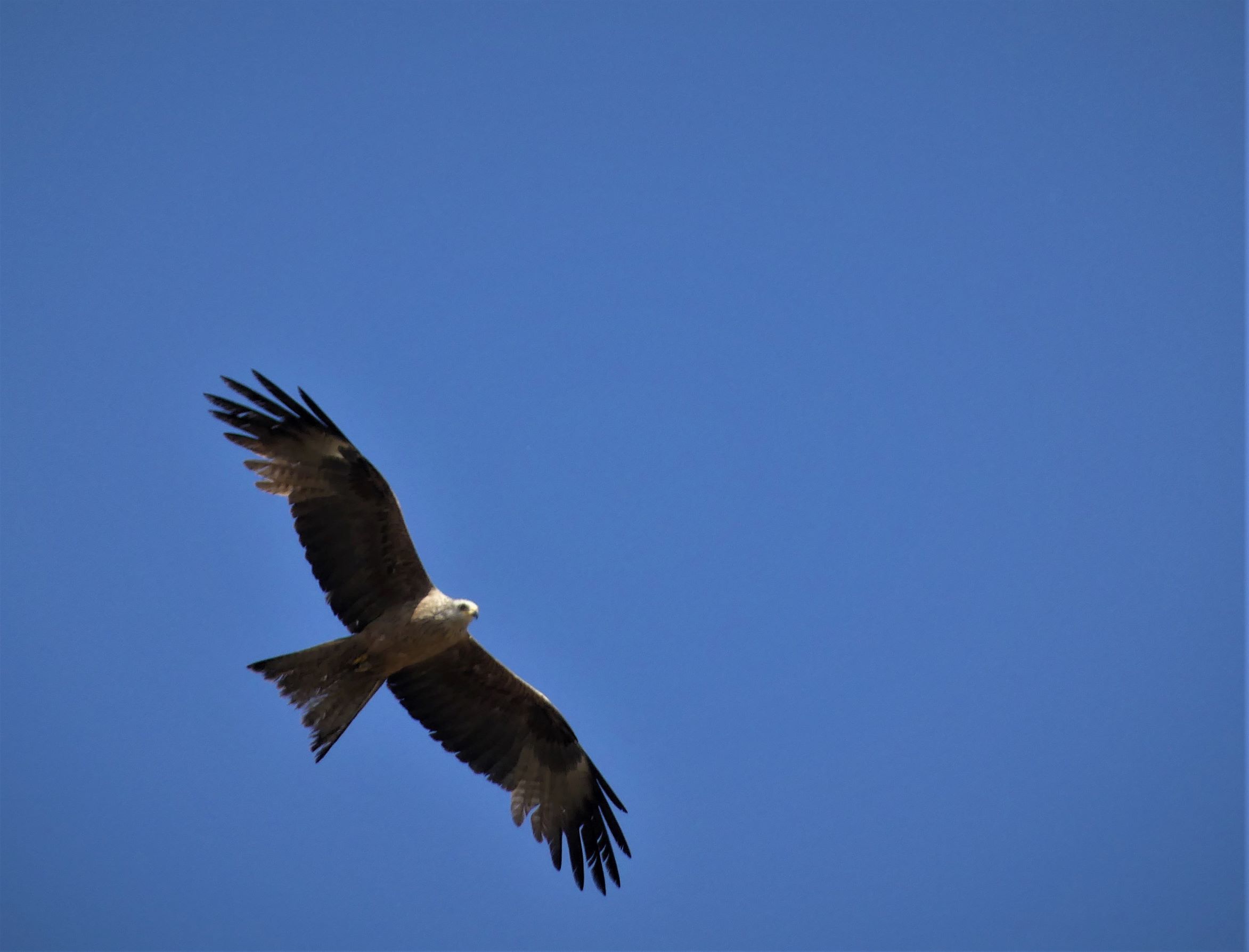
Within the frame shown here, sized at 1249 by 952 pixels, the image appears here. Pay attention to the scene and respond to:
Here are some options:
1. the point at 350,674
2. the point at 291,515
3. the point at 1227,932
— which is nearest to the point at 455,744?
the point at 350,674

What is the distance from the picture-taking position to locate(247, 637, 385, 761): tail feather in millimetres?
9836

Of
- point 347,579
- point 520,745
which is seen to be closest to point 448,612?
point 347,579

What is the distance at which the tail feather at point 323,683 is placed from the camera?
32.3 feet

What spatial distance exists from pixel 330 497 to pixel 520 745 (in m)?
3.10

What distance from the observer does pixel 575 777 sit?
11727 mm

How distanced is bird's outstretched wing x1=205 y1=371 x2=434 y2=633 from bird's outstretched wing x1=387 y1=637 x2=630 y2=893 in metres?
1.09

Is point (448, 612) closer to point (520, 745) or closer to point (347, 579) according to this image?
point (347, 579)

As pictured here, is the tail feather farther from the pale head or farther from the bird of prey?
the pale head

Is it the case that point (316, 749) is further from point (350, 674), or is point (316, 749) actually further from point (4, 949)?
point (4, 949)

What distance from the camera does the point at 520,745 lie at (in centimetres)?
1158

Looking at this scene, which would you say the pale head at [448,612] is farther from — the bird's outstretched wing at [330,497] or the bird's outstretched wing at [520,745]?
the bird's outstretched wing at [520,745]

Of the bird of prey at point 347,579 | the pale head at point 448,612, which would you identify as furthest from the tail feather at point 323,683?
the pale head at point 448,612

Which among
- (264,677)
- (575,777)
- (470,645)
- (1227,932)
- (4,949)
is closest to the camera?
(264,677)

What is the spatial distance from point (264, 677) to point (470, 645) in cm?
190
